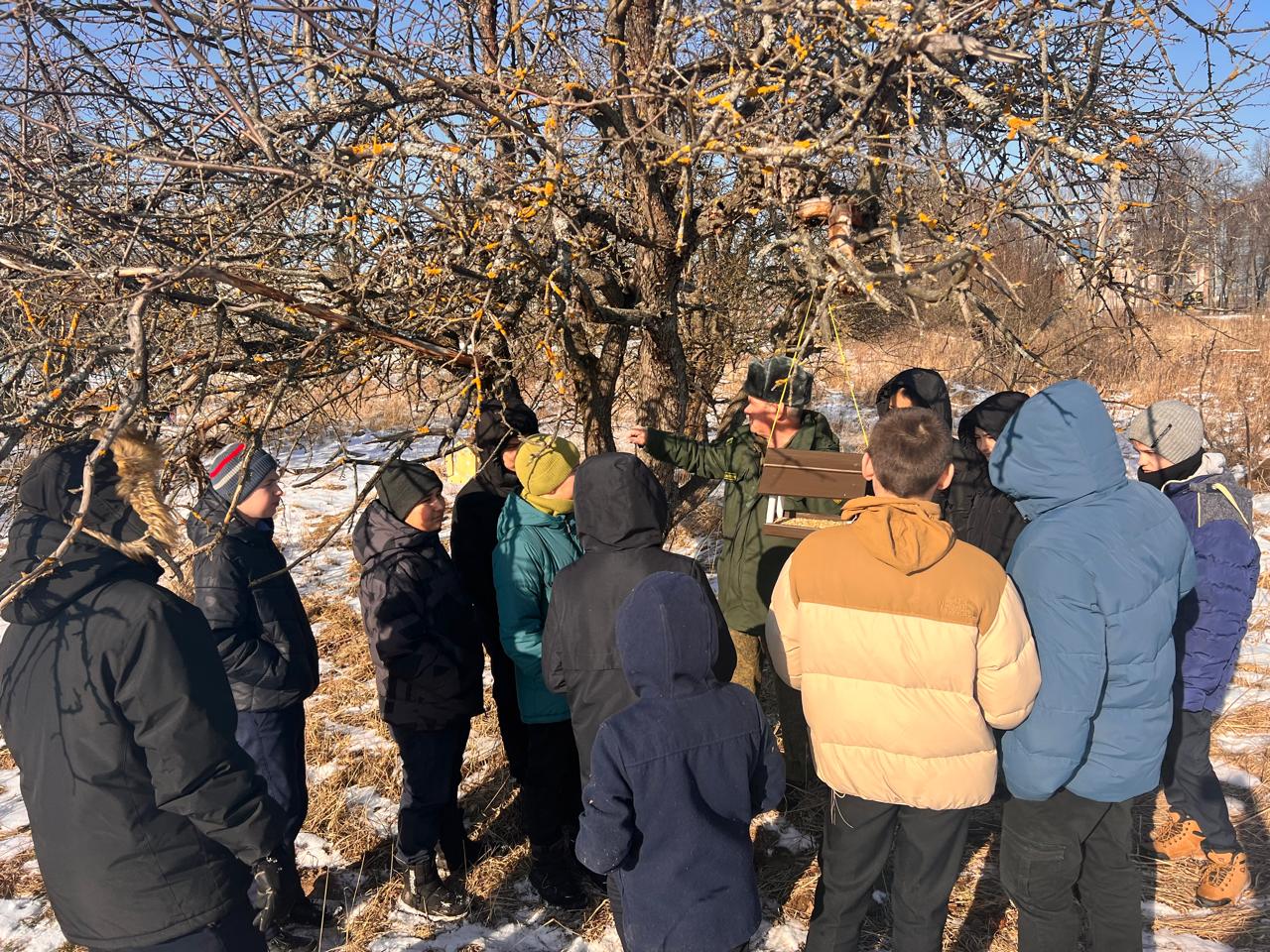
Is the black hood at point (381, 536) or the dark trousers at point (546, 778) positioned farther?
the dark trousers at point (546, 778)

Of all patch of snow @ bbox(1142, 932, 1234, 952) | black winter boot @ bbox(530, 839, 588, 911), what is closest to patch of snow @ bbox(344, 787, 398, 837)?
black winter boot @ bbox(530, 839, 588, 911)

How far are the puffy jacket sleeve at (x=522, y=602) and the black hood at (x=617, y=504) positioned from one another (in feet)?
1.75

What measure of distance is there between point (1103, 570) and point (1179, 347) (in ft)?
42.4

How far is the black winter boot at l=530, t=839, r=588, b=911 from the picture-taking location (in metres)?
2.98

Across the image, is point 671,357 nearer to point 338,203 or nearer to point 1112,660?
point 338,203

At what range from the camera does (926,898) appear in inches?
88.3

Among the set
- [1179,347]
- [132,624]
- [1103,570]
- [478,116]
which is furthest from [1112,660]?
[1179,347]

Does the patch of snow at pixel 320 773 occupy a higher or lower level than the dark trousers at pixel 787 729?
lower

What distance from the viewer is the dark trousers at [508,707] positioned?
329 centimetres

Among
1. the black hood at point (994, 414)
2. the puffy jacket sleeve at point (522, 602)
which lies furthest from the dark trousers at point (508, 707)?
the black hood at point (994, 414)

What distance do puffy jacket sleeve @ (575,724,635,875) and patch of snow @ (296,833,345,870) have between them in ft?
6.54

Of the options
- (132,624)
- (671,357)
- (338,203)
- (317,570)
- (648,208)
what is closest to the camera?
(132,624)

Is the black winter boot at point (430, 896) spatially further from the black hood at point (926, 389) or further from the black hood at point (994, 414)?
the black hood at point (994, 414)

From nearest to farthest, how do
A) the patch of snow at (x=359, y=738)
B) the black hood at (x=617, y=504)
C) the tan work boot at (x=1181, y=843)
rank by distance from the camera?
the black hood at (x=617, y=504) < the tan work boot at (x=1181, y=843) < the patch of snow at (x=359, y=738)
